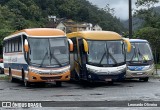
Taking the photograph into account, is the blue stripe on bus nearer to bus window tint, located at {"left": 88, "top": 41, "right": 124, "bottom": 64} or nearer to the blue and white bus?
bus window tint, located at {"left": 88, "top": 41, "right": 124, "bottom": 64}

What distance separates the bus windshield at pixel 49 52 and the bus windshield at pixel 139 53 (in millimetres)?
4628

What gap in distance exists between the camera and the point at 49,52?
70.1 feet

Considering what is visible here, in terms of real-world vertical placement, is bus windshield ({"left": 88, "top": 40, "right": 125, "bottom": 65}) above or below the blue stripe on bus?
above

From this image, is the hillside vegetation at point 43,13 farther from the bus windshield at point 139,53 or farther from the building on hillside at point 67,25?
the bus windshield at point 139,53

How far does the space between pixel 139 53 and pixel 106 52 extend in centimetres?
382

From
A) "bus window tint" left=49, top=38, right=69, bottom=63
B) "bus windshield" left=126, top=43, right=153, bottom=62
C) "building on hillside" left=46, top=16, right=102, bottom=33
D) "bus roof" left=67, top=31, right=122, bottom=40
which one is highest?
"bus roof" left=67, top=31, right=122, bottom=40

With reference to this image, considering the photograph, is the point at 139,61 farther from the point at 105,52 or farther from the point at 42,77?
the point at 42,77

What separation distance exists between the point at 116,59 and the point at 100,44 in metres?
1.13

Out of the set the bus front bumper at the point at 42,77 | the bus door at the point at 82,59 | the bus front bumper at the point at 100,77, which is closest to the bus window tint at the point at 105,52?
the bus door at the point at 82,59

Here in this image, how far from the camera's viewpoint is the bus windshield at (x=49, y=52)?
21172 millimetres

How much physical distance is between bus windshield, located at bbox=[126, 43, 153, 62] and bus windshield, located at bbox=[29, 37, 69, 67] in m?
4.63

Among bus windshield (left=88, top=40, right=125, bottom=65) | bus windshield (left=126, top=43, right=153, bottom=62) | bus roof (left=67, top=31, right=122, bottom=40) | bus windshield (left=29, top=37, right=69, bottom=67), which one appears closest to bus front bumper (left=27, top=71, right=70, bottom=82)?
bus windshield (left=29, top=37, right=69, bottom=67)

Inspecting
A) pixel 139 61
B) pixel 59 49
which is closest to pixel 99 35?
pixel 59 49

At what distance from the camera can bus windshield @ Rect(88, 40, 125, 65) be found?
845 inches
